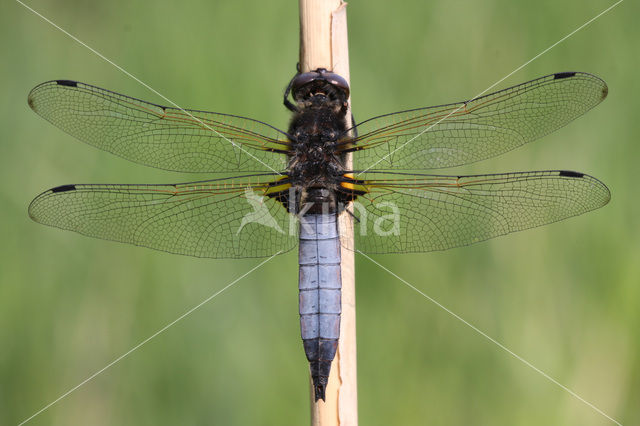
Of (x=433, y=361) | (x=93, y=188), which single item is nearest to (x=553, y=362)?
(x=433, y=361)

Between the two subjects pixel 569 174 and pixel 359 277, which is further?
pixel 359 277

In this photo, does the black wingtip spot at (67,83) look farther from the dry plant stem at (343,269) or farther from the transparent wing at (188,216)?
the dry plant stem at (343,269)

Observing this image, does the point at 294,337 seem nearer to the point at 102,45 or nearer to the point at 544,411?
the point at 544,411
